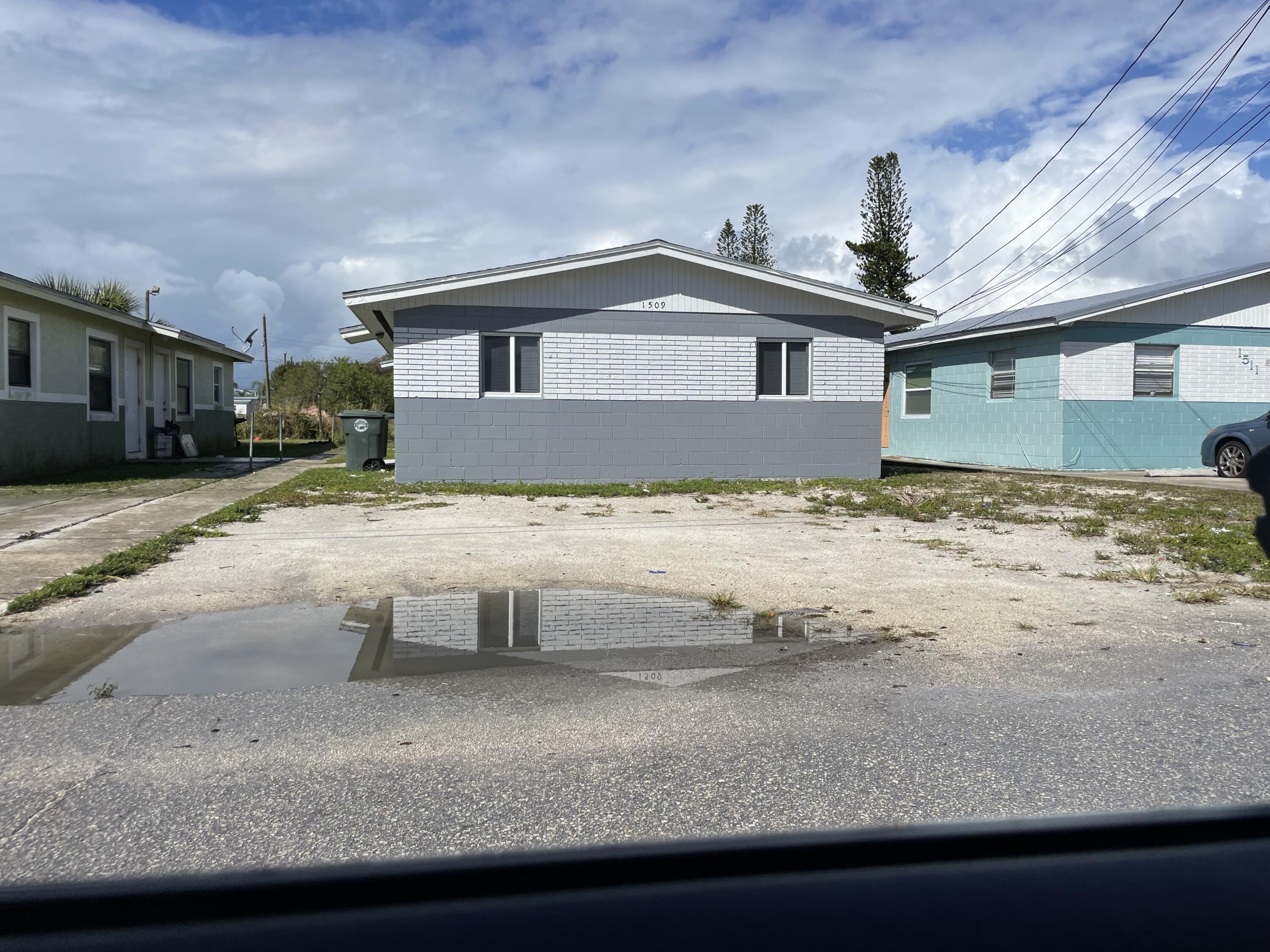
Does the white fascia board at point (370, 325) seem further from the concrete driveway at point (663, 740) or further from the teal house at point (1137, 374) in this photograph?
the teal house at point (1137, 374)

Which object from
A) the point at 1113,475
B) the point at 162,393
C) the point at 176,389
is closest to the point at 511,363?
the point at 1113,475

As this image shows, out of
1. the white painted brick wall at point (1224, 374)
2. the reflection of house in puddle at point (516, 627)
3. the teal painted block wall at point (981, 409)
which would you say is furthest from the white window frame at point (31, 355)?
the white painted brick wall at point (1224, 374)

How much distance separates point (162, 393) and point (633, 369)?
1442 cm

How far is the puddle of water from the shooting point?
4.89 m

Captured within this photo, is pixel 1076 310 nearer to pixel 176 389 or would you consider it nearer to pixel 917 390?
pixel 917 390

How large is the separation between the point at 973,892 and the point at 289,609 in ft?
16.6

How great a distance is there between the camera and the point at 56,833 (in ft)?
10.2

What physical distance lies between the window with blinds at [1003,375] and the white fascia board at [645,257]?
523cm

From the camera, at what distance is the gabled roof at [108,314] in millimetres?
15461

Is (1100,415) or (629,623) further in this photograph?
(1100,415)

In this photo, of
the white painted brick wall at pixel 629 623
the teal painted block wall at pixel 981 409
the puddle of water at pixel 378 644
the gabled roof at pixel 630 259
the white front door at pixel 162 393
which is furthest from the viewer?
the white front door at pixel 162 393

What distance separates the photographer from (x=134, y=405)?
73.0 ft

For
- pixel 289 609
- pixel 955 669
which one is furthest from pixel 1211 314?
pixel 289 609

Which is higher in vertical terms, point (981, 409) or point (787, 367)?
point (787, 367)
